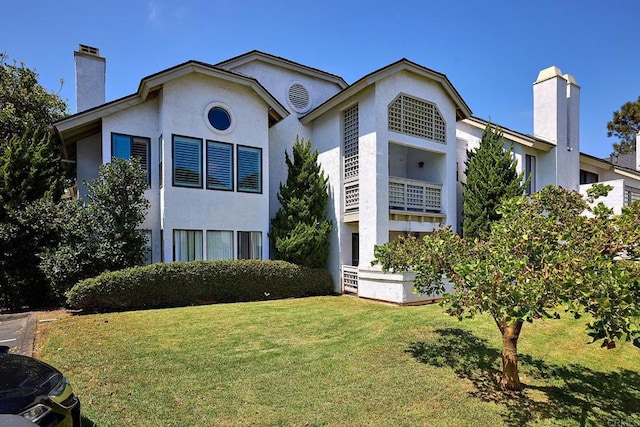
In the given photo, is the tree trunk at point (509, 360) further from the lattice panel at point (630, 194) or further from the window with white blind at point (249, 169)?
the lattice panel at point (630, 194)

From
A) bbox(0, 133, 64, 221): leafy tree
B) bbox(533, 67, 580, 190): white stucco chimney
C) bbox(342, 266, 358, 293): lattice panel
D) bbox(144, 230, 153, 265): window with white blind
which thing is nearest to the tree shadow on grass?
bbox(342, 266, 358, 293): lattice panel

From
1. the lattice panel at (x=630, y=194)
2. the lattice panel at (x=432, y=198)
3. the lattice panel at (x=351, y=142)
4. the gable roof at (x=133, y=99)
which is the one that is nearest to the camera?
the gable roof at (x=133, y=99)

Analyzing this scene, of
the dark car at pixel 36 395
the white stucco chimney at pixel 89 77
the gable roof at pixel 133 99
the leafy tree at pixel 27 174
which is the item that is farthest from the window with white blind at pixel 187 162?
the dark car at pixel 36 395

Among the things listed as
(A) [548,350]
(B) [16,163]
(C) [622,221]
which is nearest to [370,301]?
(A) [548,350]

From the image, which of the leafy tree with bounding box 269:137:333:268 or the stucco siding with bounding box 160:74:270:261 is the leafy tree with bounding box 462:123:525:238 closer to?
the leafy tree with bounding box 269:137:333:268

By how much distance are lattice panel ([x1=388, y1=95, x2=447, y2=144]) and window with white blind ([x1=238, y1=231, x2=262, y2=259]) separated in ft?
24.4

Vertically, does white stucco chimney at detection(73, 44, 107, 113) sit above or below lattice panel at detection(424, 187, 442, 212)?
above

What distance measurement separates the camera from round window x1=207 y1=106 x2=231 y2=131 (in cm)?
1477

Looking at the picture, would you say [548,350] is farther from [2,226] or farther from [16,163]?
[16,163]

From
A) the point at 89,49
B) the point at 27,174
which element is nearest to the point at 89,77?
the point at 89,49

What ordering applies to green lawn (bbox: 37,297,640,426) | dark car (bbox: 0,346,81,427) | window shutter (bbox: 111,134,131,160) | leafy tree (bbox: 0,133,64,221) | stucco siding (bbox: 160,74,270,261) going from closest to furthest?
1. dark car (bbox: 0,346,81,427)
2. green lawn (bbox: 37,297,640,426)
3. leafy tree (bbox: 0,133,64,221)
4. window shutter (bbox: 111,134,131,160)
5. stucco siding (bbox: 160,74,270,261)

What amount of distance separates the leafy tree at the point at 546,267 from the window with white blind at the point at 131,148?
11780mm

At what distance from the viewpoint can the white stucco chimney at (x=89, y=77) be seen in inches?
606

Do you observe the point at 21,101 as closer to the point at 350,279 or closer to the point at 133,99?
the point at 133,99
